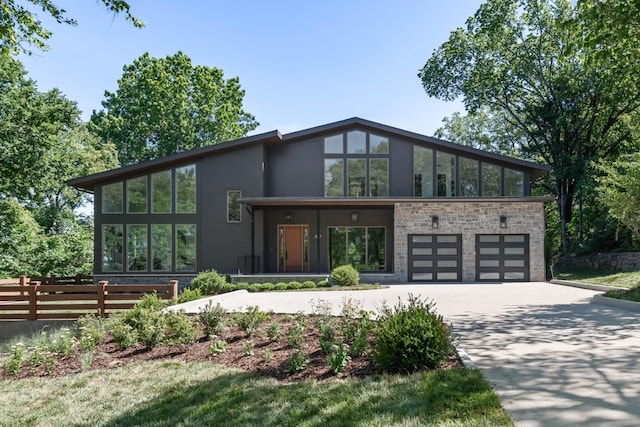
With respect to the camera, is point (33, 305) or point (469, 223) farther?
point (469, 223)

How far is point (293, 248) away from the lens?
18.7 meters

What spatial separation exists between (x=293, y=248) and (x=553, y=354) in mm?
14017

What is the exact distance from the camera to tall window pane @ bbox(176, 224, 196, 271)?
57.1ft

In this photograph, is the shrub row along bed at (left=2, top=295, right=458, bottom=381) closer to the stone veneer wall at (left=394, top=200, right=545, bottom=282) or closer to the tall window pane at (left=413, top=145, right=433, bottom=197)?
the stone veneer wall at (left=394, top=200, right=545, bottom=282)

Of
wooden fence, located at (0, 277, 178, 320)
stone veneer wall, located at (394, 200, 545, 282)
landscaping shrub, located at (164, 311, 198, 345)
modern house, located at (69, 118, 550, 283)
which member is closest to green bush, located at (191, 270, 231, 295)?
wooden fence, located at (0, 277, 178, 320)

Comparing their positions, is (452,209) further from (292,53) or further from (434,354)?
(434,354)

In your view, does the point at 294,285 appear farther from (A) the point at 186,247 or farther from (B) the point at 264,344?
(B) the point at 264,344

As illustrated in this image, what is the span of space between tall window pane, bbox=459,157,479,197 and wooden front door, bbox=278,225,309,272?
22.5 ft

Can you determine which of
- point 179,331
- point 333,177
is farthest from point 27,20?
point 333,177

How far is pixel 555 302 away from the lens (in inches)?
416

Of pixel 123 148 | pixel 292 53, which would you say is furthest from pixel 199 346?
pixel 123 148

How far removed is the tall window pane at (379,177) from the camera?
727 inches

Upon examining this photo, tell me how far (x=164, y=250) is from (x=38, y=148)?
7.35 m

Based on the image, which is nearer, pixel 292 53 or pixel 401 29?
pixel 401 29
